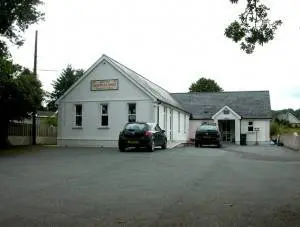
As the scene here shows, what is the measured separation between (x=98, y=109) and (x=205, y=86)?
2295 inches

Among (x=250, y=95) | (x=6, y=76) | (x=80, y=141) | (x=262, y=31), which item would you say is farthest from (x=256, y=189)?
(x=250, y=95)

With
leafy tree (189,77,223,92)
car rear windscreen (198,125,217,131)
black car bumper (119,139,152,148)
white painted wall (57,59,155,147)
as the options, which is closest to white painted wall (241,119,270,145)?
car rear windscreen (198,125,217,131)

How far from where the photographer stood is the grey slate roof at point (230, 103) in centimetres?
4803

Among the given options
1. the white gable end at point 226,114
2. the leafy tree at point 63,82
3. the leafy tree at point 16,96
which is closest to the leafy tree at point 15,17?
the leafy tree at point 16,96

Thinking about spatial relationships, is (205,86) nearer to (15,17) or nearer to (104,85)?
(104,85)

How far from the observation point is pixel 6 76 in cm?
2559

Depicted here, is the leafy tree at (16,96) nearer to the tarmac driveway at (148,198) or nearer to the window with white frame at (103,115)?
the window with white frame at (103,115)

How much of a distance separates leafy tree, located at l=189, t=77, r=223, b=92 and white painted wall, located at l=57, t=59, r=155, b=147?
56.8 metres

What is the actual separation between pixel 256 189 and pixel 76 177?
477 centimetres

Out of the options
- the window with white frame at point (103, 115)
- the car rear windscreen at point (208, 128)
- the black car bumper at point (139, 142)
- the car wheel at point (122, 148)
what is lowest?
the car wheel at point (122, 148)

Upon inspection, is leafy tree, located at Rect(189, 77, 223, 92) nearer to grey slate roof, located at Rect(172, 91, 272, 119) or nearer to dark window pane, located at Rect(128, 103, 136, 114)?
grey slate roof, located at Rect(172, 91, 272, 119)

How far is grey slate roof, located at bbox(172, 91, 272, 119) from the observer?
48031mm

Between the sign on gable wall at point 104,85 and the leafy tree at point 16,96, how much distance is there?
4846 mm

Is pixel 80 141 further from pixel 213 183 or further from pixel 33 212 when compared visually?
pixel 33 212
